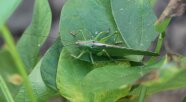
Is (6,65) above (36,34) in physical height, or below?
below

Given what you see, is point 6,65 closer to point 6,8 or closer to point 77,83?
point 77,83

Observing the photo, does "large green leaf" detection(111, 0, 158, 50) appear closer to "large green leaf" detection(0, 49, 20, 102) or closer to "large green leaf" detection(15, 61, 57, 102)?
"large green leaf" detection(15, 61, 57, 102)

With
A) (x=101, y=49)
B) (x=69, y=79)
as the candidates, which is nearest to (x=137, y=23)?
(x=101, y=49)

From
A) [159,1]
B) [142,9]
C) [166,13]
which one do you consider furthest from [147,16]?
[159,1]

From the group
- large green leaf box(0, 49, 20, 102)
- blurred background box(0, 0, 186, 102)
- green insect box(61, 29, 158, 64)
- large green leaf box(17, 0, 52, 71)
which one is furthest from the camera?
blurred background box(0, 0, 186, 102)

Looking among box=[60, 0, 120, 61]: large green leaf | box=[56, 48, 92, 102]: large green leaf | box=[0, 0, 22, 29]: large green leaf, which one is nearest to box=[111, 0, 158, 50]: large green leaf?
box=[60, 0, 120, 61]: large green leaf
